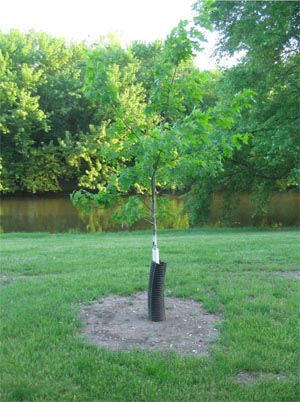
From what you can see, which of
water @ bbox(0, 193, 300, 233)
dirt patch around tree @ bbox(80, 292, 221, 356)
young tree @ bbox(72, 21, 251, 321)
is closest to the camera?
dirt patch around tree @ bbox(80, 292, 221, 356)

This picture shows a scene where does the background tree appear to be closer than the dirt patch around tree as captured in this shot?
No

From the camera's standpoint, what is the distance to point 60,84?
37.0 metres

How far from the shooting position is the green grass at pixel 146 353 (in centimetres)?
350

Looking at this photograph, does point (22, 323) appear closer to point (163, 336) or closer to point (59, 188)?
point (163, 336)

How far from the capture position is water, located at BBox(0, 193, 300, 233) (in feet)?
74.8

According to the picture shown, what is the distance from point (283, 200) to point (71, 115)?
19.8m

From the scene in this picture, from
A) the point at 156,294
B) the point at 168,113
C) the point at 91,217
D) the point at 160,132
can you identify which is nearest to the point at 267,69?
the point at 168,113

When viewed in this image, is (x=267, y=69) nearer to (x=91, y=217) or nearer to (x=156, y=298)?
(x=156, y=298)

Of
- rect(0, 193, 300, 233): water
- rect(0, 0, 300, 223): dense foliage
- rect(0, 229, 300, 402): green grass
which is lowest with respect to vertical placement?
rect(0, 229, 300, 402): green grass

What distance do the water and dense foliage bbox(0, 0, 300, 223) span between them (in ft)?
9.82

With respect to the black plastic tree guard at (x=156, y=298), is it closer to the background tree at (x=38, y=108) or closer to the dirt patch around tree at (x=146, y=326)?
the dirt patch around tree at (x=146, y=326)

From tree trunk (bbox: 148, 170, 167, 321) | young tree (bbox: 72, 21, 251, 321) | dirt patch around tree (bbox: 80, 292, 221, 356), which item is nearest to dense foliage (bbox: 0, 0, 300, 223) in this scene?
young tree (bbox: 72, 21, 251, 321)

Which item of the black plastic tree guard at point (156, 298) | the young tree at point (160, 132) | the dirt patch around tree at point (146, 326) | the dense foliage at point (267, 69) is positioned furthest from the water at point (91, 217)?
the black plastic tree guard at point (156, 298)

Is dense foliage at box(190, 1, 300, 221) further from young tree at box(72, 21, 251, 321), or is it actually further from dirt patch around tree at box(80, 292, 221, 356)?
dirt patch around tree at box(80, 292, 221, 356)
